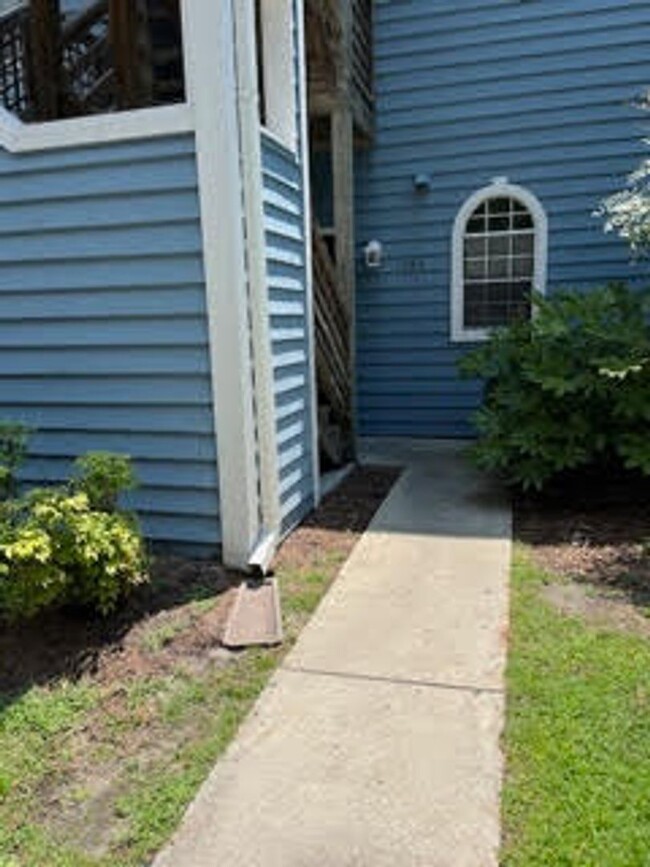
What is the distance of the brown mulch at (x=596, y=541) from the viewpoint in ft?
11.4

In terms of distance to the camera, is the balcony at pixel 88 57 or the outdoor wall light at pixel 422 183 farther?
the outdoor wall light at pixel 422 183

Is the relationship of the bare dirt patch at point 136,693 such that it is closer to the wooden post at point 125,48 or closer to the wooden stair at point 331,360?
the wooden stair at point 331,360

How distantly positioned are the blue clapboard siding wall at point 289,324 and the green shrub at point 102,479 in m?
1.19

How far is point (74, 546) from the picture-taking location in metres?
2.99

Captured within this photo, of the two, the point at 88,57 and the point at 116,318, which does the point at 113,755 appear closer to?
the point at 116,318

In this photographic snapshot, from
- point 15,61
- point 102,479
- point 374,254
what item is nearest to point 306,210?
point 102,479

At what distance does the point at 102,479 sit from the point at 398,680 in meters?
1.60

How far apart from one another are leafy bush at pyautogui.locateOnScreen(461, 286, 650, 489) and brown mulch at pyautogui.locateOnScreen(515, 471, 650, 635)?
0.92 feet

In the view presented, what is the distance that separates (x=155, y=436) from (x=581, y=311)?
10.7ft

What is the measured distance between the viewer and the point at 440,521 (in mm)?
4820

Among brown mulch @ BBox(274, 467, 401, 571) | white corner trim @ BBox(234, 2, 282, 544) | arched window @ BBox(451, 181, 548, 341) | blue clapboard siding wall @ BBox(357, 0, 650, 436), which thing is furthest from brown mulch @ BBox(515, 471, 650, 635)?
arched window @ BBox(451, 181, 548, 341)

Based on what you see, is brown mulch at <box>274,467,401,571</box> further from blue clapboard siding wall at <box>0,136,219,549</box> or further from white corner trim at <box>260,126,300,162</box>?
white corner trim at <box>260,126,300,162</box>

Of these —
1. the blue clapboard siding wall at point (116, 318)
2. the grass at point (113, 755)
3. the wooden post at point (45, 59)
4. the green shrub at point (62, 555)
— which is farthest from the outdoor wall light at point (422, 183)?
the grass at point (113, 755)

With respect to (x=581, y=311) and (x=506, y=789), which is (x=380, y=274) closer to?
(x=581, y=311)
